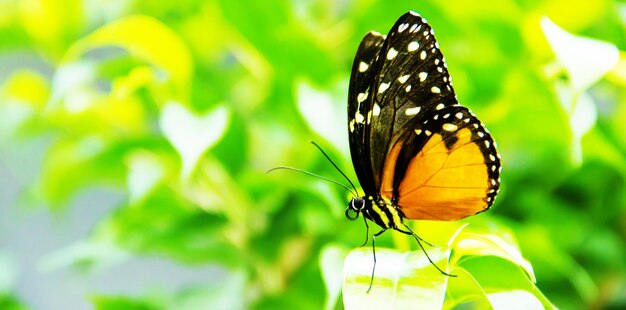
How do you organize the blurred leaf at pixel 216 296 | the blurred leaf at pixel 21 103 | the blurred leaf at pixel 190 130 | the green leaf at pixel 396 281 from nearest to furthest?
the green leaf at pixel 396 281 → the blurred leaf at pixel 190 130 → the blurred leaf at pixel 216 296 → the blurred leaf at pixel 21 103

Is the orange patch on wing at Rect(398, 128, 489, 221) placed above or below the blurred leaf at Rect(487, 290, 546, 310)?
above

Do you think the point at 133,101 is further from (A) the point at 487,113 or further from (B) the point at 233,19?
(A) the point at 487,113

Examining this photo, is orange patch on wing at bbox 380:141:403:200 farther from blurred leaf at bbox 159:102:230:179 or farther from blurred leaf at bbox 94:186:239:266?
blurred leaf at bbox 94:186:239:266

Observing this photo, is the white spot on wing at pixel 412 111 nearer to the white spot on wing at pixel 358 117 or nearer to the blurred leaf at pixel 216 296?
the white spot on wing at pixel 358 117

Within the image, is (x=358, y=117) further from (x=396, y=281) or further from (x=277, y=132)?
(x=277, y=132)

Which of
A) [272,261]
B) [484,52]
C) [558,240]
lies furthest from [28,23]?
[558,240]

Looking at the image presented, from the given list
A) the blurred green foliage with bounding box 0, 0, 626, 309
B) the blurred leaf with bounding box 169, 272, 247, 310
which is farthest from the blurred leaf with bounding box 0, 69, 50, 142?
the blurred leaf with bounding box 169, 272, 247, 310

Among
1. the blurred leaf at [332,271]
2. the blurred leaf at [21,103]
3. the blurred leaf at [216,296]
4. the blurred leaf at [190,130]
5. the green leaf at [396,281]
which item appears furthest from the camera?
the blurred leaf at [21,103]

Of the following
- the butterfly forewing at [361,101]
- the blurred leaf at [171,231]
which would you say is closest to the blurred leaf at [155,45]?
the blurred leaf at [171,231]
